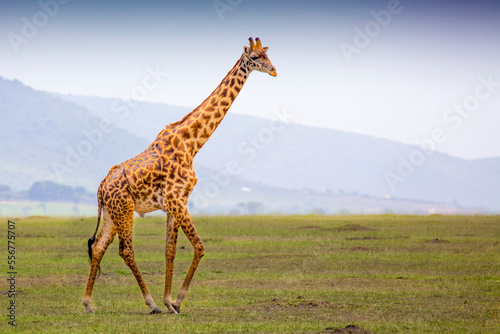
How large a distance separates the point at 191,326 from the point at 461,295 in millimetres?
6426

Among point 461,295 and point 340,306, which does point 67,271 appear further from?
point 461,295

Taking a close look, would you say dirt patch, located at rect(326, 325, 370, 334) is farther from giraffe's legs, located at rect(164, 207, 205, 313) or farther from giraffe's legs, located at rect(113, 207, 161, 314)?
giraffe's legs, located at rect(113, 207, 161, 314)

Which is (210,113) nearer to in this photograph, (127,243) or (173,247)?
(173,247)

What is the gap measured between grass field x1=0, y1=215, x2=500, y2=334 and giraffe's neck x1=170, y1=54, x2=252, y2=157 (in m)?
3.23

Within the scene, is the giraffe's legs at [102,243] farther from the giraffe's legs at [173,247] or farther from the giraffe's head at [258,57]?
the giraffe's head at [258,57]

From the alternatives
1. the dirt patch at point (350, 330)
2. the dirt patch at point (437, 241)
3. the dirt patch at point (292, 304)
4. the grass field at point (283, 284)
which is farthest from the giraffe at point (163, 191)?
the dirt patch at point (437, 241)

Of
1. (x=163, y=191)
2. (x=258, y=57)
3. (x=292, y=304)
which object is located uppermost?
(x=258, y=57)

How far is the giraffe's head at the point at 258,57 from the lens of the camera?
47.2 feet

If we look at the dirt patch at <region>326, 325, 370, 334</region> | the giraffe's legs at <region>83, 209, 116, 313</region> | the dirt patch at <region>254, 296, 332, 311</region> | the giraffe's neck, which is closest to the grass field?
the dirt patch at <region>254, 296, 332, 311</region>

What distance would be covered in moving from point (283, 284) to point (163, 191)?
519 centimetres

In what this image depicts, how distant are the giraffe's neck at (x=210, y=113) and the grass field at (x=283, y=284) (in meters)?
3.23

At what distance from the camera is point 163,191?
536 inches

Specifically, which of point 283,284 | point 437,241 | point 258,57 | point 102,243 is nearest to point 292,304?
point 283,284

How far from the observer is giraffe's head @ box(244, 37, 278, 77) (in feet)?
47.2
